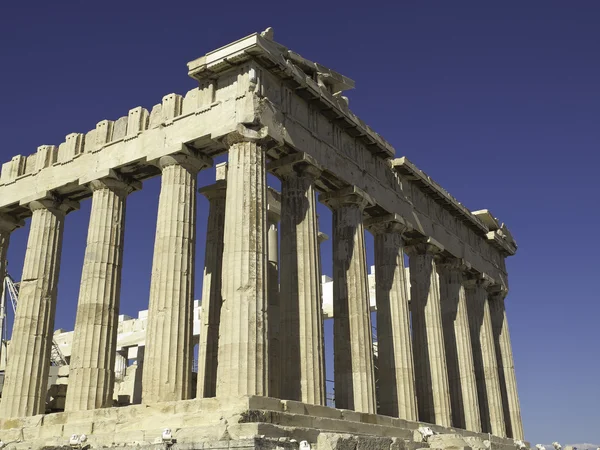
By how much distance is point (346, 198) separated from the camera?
26.6 meters

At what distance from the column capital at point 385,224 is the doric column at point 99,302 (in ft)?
31.2

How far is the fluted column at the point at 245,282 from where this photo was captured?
19.1 metres

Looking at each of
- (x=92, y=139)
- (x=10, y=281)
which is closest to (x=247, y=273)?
(x=92, y=139)

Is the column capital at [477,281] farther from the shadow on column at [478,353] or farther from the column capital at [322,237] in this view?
the column capital at [322,237]

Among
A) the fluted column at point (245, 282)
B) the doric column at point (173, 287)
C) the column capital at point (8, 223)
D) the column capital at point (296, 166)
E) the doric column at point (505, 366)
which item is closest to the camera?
the fluted column at point (245, 282)

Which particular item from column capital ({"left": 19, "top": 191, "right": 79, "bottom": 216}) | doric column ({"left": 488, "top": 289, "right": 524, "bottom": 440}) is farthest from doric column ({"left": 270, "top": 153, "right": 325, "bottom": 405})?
doric column ({"left": 488, "top": 289, "right": 524, "bottom": 440})

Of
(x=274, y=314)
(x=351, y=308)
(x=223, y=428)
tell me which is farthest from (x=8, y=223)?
(x=223, y=428)

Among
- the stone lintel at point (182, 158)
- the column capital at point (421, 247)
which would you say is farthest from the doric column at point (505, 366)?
the stone lintel at point (182, 158)

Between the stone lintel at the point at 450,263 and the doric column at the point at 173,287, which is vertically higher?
the stone lintel at the point at 450,263

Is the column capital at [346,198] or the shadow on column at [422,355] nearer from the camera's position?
the column capital at [346,198]

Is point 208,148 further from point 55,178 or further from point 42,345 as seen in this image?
point 42,345

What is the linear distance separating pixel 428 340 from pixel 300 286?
9970mm

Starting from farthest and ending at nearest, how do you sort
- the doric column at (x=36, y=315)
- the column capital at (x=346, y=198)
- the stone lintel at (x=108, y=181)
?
the column capital at (x=346, y=198) < the stone lintel at (x=108, y=181) < the doric column at (x=36, y=315)

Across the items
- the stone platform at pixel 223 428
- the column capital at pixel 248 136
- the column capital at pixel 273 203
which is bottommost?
the stone platform at pixel 223 428
